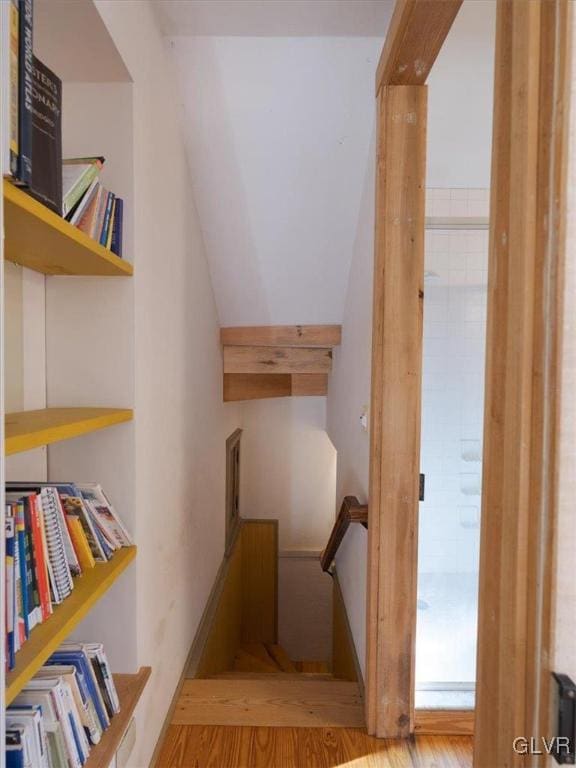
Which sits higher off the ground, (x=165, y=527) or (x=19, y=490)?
(x=19, y=490)

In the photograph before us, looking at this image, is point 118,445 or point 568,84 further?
point 118,445

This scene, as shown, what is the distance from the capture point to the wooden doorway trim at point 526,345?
1.93 ft

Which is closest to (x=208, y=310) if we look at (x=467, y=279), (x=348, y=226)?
(x=348, y=226)

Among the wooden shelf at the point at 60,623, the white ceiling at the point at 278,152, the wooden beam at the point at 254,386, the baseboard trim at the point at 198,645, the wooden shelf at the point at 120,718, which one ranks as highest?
the white ceiling at the point at 278,152

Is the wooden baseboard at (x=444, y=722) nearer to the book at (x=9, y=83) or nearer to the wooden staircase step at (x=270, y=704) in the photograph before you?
the wooden staircase step at (x=270, y=704)

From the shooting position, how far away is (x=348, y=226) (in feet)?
7.84

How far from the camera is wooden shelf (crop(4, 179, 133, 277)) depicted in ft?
2.88

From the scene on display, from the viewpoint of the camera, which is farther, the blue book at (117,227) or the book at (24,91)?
the blue book at (117,227)

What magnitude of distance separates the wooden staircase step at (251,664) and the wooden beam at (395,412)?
2.25m

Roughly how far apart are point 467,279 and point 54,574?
5.35ft

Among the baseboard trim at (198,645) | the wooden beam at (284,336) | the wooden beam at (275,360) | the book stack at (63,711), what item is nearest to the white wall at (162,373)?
the baseboard trim at (198,645)

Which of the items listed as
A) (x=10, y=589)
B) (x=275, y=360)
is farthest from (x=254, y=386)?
(x=10, y=589)

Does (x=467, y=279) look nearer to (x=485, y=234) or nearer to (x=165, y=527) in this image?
(x=485, y=234)

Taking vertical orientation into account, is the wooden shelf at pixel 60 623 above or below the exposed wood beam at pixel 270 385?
below
